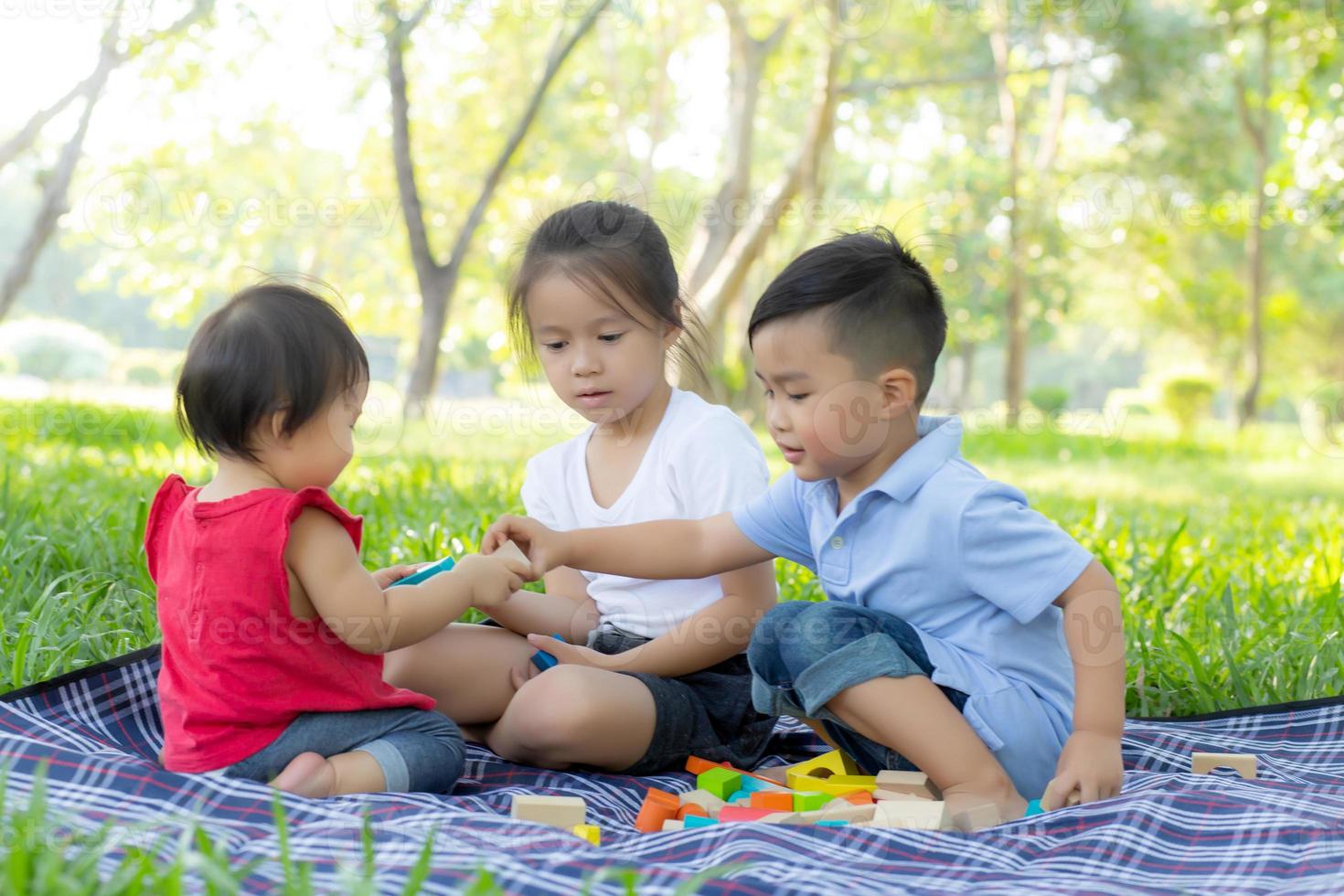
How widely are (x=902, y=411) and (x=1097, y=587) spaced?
420 mm

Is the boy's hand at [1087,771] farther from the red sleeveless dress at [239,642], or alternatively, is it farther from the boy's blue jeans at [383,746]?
the red sleeveless dress at [239,642]

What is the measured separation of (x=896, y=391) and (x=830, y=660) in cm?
45

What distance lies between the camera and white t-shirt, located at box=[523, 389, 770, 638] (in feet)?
7.50

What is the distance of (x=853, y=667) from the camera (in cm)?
186

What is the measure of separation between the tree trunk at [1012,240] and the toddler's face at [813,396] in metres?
12.5

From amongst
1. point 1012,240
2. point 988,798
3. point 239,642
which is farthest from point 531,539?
point 1012,240

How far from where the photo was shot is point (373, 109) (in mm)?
19281

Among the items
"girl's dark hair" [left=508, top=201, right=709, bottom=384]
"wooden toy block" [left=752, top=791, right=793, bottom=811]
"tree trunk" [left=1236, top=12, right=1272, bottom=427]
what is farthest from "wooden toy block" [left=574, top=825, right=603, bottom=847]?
"tree trunk" [left=1236, top=12, right=1272, bottom=427]

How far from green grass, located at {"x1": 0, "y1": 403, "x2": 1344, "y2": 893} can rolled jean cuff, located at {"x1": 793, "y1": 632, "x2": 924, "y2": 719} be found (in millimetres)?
834

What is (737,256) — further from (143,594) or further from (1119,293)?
(1119,293)

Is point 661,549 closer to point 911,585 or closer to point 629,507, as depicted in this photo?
point 629,507

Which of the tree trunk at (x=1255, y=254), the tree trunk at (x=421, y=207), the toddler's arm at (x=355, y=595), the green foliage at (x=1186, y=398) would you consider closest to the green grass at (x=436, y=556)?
the toddler's arm at (x=355, y=595)

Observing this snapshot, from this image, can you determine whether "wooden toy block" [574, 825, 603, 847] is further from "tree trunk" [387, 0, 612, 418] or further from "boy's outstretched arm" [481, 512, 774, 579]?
"tree trunk" [387, 0, 612, 418]

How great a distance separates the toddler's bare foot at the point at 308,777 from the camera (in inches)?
67.8
